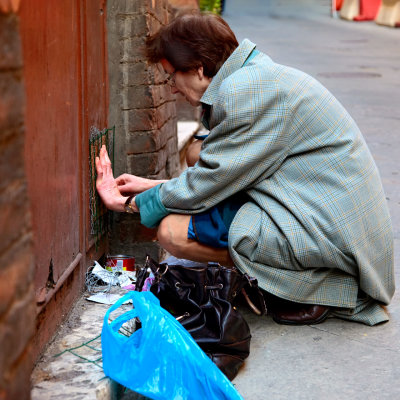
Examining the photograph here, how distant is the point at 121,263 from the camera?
3576 mm

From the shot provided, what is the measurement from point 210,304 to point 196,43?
111cm

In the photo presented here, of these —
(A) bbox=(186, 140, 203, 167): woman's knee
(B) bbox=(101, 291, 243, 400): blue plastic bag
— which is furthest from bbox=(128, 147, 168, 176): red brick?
(B) bbox=(101, 291, 243, 400): blue plastic bag

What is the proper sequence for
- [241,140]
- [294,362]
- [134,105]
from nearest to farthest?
[294,362] → [241,140] → [134,105]

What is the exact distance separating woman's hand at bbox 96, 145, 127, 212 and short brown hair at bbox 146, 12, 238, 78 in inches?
21.2

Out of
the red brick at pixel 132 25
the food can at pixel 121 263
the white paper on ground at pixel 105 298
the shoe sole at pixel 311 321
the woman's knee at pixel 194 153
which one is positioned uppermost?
the red brick at pixel 132 25

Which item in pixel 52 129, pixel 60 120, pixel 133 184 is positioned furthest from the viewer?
pixel 133 184

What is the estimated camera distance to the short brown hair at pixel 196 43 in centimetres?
312

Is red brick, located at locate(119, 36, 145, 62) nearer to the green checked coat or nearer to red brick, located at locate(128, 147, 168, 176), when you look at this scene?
red brick, located at locate(128, 147, 168, 176)

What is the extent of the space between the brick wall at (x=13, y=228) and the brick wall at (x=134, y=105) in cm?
215

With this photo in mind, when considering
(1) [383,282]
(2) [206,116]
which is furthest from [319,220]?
(2) [206,116]

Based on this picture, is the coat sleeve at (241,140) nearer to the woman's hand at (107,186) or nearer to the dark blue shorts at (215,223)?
the dark blue shorts at (215,223)

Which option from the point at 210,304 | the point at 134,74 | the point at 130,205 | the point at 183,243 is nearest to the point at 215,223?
the point at 183,243

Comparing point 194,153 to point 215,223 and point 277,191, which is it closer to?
point 215,223

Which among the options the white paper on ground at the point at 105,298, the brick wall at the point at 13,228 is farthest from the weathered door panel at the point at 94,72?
the brick wall at the point at 13,228
